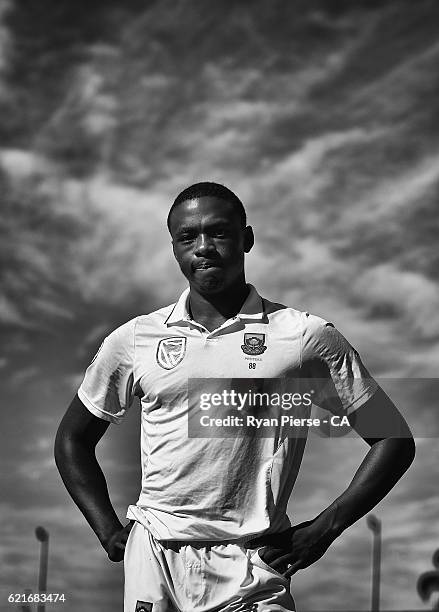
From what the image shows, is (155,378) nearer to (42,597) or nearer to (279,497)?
(279,497)

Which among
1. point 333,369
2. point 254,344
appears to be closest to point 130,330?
point 254,344

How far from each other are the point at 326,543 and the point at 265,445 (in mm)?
280

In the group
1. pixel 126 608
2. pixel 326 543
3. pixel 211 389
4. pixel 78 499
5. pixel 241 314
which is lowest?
pixel 126 608

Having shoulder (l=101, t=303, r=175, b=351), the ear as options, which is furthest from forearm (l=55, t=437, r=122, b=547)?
the ear

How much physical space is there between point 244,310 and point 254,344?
0.49ft

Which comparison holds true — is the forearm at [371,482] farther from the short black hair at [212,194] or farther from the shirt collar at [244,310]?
the short black hair at [212,194]

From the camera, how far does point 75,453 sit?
2338 millimetres

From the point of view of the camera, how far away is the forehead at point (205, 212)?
2291 millimetres

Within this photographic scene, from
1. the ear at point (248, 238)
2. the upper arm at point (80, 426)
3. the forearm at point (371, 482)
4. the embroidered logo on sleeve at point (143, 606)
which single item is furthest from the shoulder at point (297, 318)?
the embroidered logo on sleeve at point (143, 606)

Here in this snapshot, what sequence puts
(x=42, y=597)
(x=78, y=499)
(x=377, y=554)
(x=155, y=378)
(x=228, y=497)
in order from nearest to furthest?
1. (x=228, y=497)
2. (x=155, y=378)
3. (x=78, y=499)
4. (x=42, y=597)
5. (x=377, y=554)

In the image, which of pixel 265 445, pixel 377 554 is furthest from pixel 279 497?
pixel 377 554

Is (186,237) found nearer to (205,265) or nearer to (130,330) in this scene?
(205,265)

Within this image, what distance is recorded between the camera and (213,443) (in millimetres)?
2008

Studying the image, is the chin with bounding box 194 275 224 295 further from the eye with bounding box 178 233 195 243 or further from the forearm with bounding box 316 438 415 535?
the forearm with bounding box 316 438 415 535
